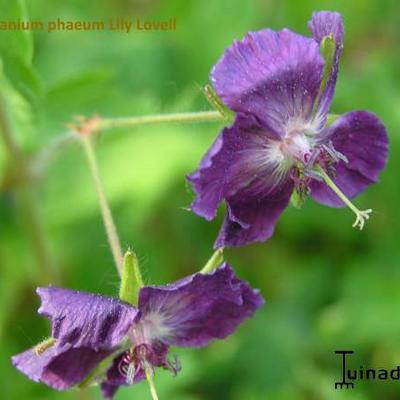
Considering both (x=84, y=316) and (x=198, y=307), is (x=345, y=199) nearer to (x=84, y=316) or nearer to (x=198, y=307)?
(x=198, y=307)

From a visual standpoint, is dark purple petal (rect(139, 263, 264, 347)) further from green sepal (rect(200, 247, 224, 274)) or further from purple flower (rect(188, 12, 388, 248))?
purple flower (rect(188, 12, 388, 248))

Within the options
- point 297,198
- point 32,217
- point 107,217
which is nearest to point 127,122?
point 107,217

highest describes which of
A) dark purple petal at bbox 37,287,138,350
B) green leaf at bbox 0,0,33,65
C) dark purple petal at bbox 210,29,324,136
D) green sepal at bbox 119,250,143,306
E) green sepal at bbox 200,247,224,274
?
green leaf at bbox 0,0,33,65

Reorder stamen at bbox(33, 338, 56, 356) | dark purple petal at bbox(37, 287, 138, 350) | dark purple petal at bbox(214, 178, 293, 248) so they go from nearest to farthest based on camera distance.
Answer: dark purple petal at bbox(37, 287, 138, 350) → stamen at bbox(33, 338, 56, 356) → dark purple petal at bbox(214, 178, 293, 248)

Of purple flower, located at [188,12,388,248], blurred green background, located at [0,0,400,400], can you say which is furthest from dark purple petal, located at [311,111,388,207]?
blurred green background, located at [0,0,400,400]

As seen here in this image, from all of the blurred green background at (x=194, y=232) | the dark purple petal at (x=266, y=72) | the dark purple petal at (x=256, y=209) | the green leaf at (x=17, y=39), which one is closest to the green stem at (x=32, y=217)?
the blurred green background at (x=194, y=232)

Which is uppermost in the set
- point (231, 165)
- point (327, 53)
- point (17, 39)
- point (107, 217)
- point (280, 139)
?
point (17, 39)
